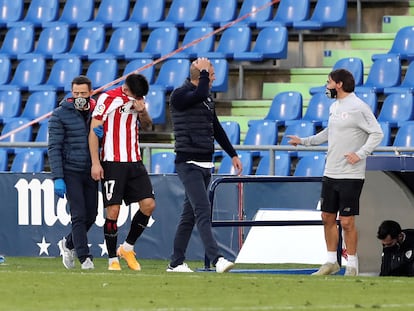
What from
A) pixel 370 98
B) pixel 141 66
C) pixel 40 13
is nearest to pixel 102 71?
pixel 141 66

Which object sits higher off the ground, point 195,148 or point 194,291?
point 195,148

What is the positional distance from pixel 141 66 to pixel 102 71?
682 mm

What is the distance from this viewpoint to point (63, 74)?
22.5 metres

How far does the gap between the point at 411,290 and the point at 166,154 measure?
8.78 metres

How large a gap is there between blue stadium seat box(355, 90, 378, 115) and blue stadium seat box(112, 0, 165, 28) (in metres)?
5.01

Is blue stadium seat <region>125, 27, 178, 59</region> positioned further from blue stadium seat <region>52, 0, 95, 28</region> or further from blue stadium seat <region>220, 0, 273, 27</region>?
blue stadium seat <region>52, 0, 95, 28</region>

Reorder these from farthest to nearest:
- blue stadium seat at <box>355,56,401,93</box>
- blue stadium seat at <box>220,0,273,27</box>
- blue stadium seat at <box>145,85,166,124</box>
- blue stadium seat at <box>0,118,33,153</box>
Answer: blue stadium seat at <box>220,0,273,27</box> < blue stadium seat at <box>0,118,33,153</box> < blue stadium seat at <box>145,85,166,124</box> < blue stadium seat at <box>355,56,401,93</box>

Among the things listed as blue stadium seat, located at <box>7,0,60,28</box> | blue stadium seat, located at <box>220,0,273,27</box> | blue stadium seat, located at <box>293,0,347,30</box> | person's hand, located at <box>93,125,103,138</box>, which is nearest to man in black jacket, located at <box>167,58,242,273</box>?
person's hand, located at <box>93,125,103,138</box>

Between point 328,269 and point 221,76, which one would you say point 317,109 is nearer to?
point 221,76

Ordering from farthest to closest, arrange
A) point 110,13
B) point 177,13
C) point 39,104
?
point 110,13, point 177,13, point 39,104

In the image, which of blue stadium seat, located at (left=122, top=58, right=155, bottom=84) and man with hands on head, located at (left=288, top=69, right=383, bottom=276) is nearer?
man with hands on head, located at (left=288, top=69, right=383, bottom=276)

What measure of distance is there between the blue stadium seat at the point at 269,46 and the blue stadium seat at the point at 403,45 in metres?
1.53

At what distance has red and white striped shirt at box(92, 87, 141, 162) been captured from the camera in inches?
503

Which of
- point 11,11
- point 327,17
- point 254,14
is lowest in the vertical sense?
point 327,17
